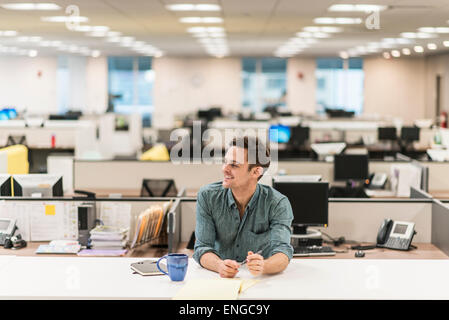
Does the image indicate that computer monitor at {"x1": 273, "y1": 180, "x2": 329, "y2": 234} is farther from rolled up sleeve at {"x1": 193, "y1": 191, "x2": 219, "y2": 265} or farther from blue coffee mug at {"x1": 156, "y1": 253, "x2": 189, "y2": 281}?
blue coffee mug at {"x1": 156, "y1": 253, "x2": 189, "y2": 281}

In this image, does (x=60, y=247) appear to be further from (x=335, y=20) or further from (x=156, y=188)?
(x=335, y=20)

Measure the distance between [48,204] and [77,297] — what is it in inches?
93.6

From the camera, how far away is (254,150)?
2.95 meters

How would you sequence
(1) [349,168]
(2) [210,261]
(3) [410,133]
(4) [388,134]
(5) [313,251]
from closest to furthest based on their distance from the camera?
(2) [210,261]
(5) [313,251]
(1) [349,168]
(4) [388,134]
(3) [410,133]

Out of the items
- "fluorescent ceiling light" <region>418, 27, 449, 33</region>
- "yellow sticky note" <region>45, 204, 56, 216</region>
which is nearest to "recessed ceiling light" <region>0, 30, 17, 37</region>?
"fluorescent ceiling light" <region>418, 27, 449, 33</region>

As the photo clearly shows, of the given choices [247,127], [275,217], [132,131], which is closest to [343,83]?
[132,131]

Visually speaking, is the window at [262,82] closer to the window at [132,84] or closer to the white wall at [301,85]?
the white wall at [301,85]

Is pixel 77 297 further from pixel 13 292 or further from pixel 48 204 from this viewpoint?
pixel 48 204

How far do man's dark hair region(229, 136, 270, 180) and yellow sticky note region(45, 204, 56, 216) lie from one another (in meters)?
1.97

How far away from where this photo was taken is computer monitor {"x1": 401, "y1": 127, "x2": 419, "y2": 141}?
12062 mm

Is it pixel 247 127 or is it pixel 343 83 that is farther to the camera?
pixel 343 83

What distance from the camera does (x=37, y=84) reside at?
2177 cm

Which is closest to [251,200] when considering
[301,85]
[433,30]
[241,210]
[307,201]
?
[241,210]

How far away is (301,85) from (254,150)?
19.4m
